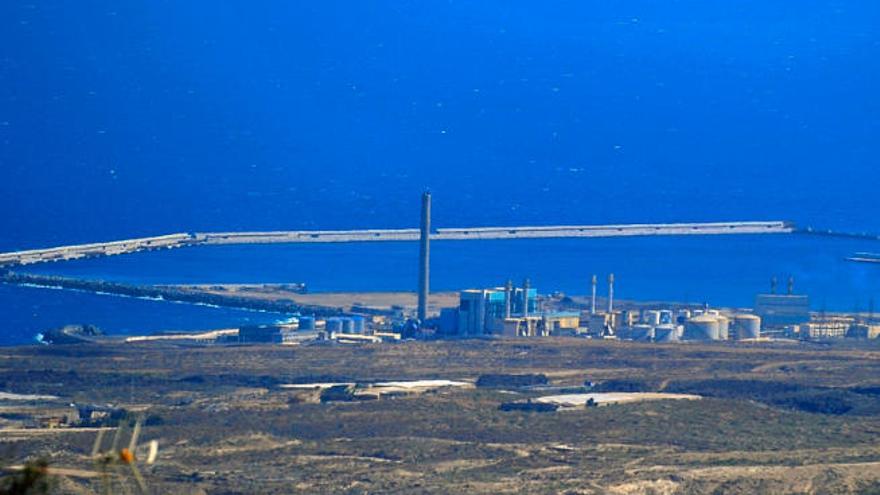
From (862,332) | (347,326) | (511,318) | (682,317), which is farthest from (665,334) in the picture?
(347,326)

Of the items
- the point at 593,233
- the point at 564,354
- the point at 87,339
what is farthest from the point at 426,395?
the point at 593,233

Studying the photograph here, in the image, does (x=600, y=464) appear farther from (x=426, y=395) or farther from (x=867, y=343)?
(x=867, y=343)

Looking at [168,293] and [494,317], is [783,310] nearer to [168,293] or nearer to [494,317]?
[494,317]

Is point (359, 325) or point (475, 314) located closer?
point (475, 314)

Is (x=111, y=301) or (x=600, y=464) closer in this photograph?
(x=600, y=464)

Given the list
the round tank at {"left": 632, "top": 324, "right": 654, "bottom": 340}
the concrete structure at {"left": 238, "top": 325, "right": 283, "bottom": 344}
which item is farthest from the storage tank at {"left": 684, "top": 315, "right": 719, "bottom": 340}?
the concrete structure at {"left": 238, "top": 325, "right": 283, "bottom": 344}

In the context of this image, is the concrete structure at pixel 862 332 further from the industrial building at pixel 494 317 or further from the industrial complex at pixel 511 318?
the industrial building at pixel 494 317

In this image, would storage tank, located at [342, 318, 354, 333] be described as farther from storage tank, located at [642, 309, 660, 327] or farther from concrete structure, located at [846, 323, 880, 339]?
concrete structure, located at [846, 323, 880, 339]
